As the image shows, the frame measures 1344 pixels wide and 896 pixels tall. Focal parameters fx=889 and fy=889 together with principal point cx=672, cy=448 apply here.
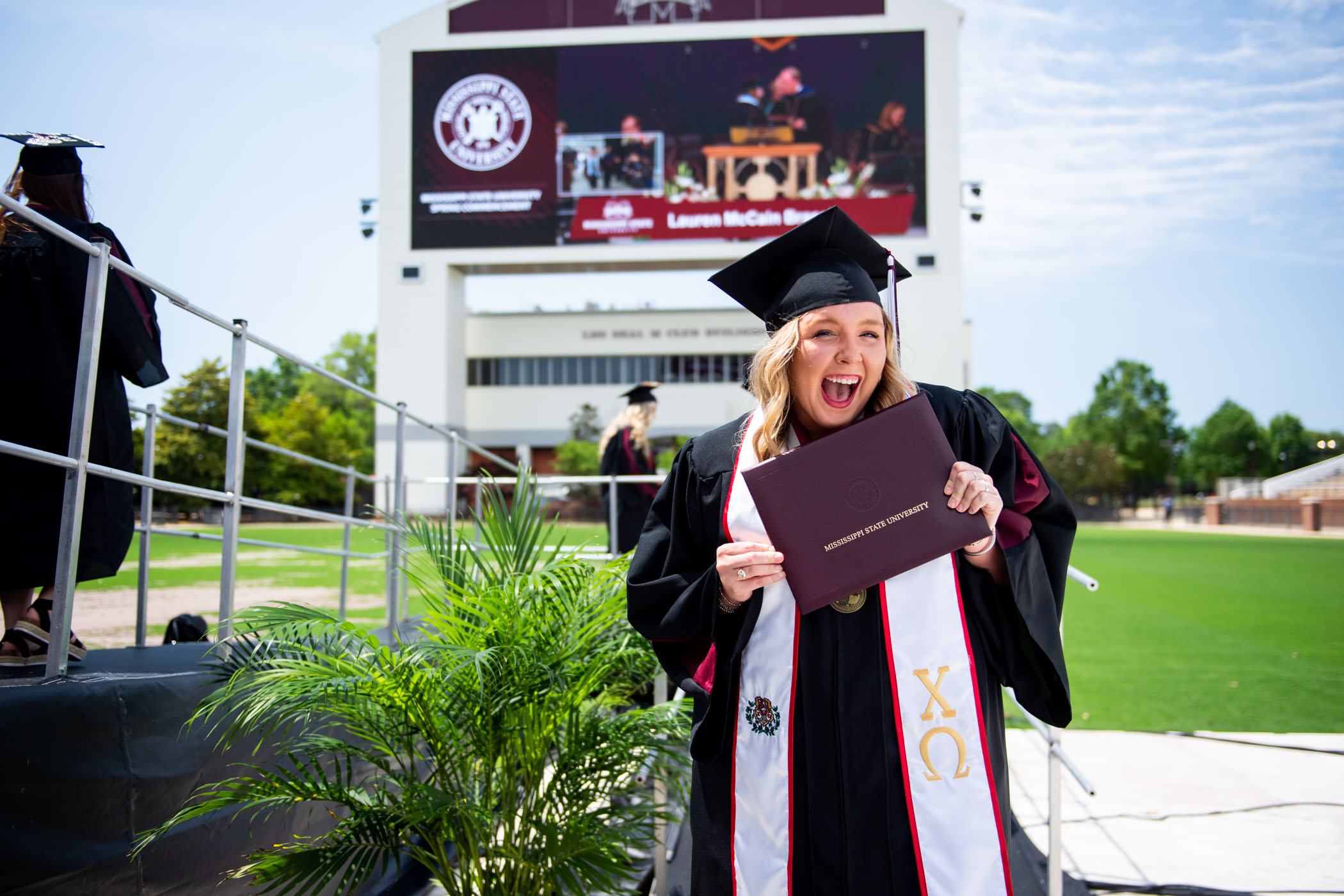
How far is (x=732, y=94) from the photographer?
28141mm

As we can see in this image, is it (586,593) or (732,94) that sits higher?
(732,94)

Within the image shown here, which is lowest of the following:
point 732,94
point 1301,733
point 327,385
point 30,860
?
point 1301,733

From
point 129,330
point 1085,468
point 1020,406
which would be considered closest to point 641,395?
point 129,330

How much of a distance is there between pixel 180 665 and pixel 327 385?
57.2m

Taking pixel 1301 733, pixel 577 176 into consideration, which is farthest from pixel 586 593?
pixel 577 176

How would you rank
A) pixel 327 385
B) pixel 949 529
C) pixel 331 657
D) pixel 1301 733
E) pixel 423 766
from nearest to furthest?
pixel 949 529
pixel 331 657
pixel 423 766
pixel 1301 733
pixel 327 385

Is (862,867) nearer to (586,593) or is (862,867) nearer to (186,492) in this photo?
(586,593)

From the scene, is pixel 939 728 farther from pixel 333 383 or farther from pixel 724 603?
pixel 333 383

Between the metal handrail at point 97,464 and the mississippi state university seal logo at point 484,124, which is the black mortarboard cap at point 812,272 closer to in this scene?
the metal handrail at point 97,464

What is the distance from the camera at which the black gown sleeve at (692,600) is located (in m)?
1.69

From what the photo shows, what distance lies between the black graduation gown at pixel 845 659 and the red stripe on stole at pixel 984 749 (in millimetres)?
15

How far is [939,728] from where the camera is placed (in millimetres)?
1602

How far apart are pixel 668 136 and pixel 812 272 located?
27.8 metres

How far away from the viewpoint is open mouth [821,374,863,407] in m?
1.66
